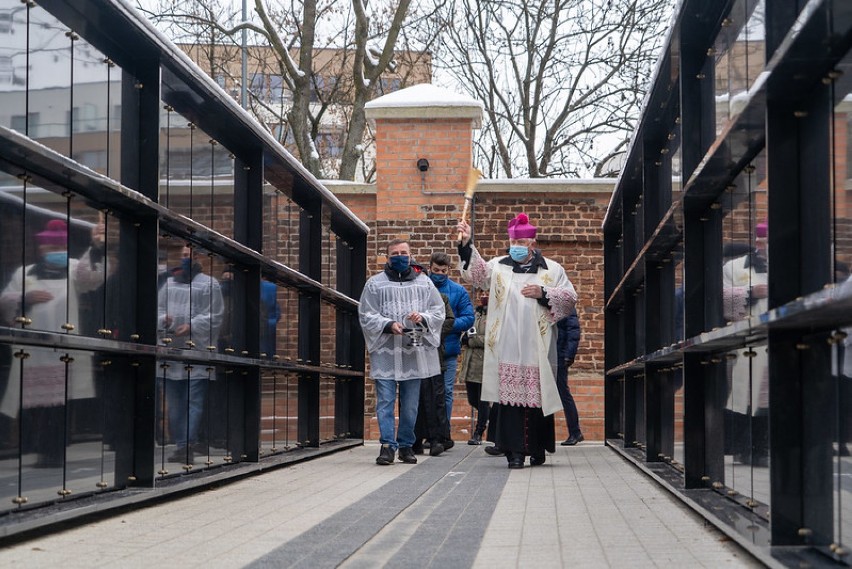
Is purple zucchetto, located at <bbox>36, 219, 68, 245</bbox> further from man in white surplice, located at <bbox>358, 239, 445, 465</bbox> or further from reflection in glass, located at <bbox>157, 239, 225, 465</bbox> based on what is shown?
man in white surplice, located at <bbox>358, 239, 445, 465</bbox>

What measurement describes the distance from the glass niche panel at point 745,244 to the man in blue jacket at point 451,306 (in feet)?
21.0

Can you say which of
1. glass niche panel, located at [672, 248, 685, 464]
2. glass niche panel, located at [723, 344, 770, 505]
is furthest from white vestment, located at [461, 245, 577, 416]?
glass niche panel, located at [723, 344, 770, 505]

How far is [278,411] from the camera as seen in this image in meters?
11.1

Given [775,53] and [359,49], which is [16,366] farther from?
[359,49]

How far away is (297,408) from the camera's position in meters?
12.0

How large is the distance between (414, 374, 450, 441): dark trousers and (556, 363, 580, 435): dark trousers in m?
1.29

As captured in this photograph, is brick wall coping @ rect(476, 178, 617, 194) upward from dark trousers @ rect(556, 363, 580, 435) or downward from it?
upward

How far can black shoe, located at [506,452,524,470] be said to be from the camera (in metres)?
10.5

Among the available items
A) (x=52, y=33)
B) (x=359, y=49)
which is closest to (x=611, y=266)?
(x=52, y=33)

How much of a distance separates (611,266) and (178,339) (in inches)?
315

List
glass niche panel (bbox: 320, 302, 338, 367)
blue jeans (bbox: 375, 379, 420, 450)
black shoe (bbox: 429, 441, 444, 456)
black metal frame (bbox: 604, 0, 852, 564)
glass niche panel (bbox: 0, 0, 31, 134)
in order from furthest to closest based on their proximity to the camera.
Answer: glass niche panel (bbox: 320, 302, 338, 367), black shoe (bbox: 429, 441, 444, 456), blue jeans (bbox: 375, 379, 420, 450), glass niche panel (bbox: 0, 0, 31, 134), black metal frame (bbox: 604, 0, 852, 564)

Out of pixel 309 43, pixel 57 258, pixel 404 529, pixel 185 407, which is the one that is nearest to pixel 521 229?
pixel 185 407

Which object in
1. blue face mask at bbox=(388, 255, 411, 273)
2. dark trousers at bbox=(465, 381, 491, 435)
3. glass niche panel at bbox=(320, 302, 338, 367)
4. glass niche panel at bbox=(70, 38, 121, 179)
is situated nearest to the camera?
glass niche panel at bbox=(70, 38, 121, 179)

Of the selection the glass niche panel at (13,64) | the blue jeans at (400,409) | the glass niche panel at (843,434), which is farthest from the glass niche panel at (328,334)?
the glass niche panel at (843,434)
